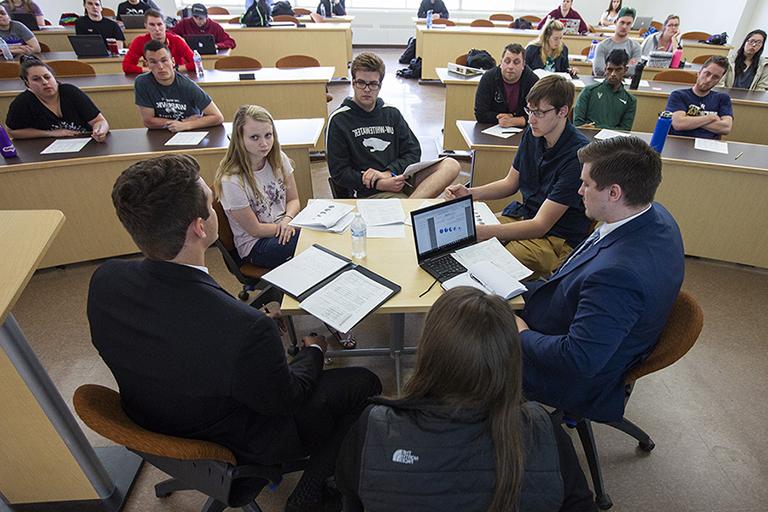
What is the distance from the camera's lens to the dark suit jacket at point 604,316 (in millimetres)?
1344

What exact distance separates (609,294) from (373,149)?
1972 millimetres

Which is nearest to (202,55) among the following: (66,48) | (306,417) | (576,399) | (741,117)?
(66,48)

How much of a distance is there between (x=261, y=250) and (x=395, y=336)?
33.3 inches

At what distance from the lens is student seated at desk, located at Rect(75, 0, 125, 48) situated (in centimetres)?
589

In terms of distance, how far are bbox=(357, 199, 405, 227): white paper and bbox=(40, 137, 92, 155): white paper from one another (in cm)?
208

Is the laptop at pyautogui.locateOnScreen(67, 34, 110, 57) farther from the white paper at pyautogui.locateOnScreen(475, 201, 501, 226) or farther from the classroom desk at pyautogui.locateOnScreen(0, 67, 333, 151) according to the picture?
the white paper at pyautogui.locateOnScreen(475, 201, 501, 226)

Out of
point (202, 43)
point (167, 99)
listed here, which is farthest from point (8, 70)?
point (167, 99)

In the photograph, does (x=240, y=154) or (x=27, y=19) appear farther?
(x=27, y=19)

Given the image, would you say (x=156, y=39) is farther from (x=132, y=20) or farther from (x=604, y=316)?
(x=604, y=316)

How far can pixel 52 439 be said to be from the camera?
1.51 meters

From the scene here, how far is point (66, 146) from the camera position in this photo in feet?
9.85

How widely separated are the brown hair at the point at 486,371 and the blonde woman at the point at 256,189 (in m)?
1.52

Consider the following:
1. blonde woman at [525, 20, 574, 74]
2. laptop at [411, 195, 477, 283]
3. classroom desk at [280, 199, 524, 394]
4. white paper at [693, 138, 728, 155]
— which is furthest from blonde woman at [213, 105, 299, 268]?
blonde woman at [525, 20, 574, 74]

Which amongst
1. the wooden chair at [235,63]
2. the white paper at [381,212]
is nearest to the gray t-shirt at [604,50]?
the wooden chair at [235,63]
